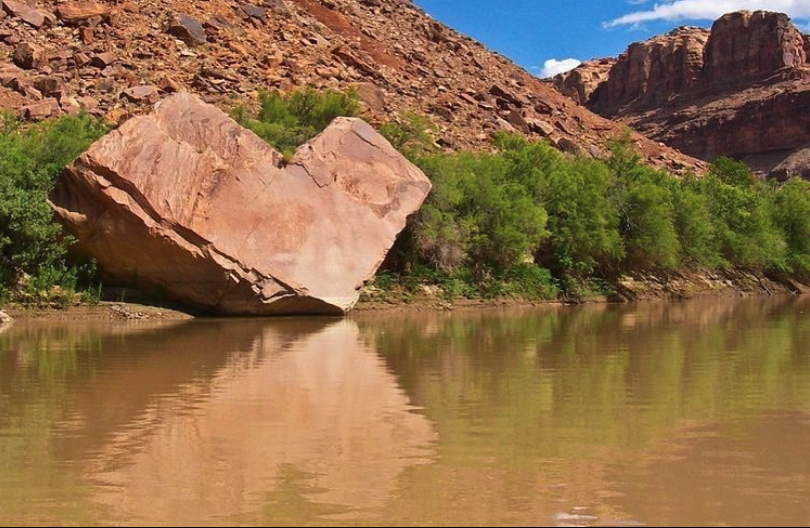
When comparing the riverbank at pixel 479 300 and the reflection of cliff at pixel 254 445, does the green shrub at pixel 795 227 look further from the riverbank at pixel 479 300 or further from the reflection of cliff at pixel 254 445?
the reflection of cliff at pixel 254 445

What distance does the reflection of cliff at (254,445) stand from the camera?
578 centimetres

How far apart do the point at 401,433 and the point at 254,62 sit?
1169 inches

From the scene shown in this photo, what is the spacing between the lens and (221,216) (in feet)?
67.4

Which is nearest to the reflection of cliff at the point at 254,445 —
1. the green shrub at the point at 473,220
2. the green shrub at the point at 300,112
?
the green shrub at the point at 473,220

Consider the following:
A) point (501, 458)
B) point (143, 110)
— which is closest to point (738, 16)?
point (143, 110)

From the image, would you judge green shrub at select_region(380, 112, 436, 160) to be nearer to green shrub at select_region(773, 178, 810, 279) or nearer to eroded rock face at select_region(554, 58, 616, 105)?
green shrub at select_region(773, 178, 810, 279)

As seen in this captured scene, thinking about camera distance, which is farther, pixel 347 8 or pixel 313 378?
pixel 347 8

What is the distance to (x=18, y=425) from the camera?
26.7 feet

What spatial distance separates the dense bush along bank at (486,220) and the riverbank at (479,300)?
0.86 ft

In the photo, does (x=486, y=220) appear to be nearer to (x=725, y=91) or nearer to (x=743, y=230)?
(x=743, y=230)

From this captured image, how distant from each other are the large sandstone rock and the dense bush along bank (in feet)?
3.10

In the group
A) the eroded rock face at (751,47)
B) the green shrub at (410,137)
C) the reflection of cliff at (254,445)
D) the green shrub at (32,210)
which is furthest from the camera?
the eroded rock face at (751,47)

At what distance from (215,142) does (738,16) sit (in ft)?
371

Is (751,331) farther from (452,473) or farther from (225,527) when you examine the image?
(225,527)
